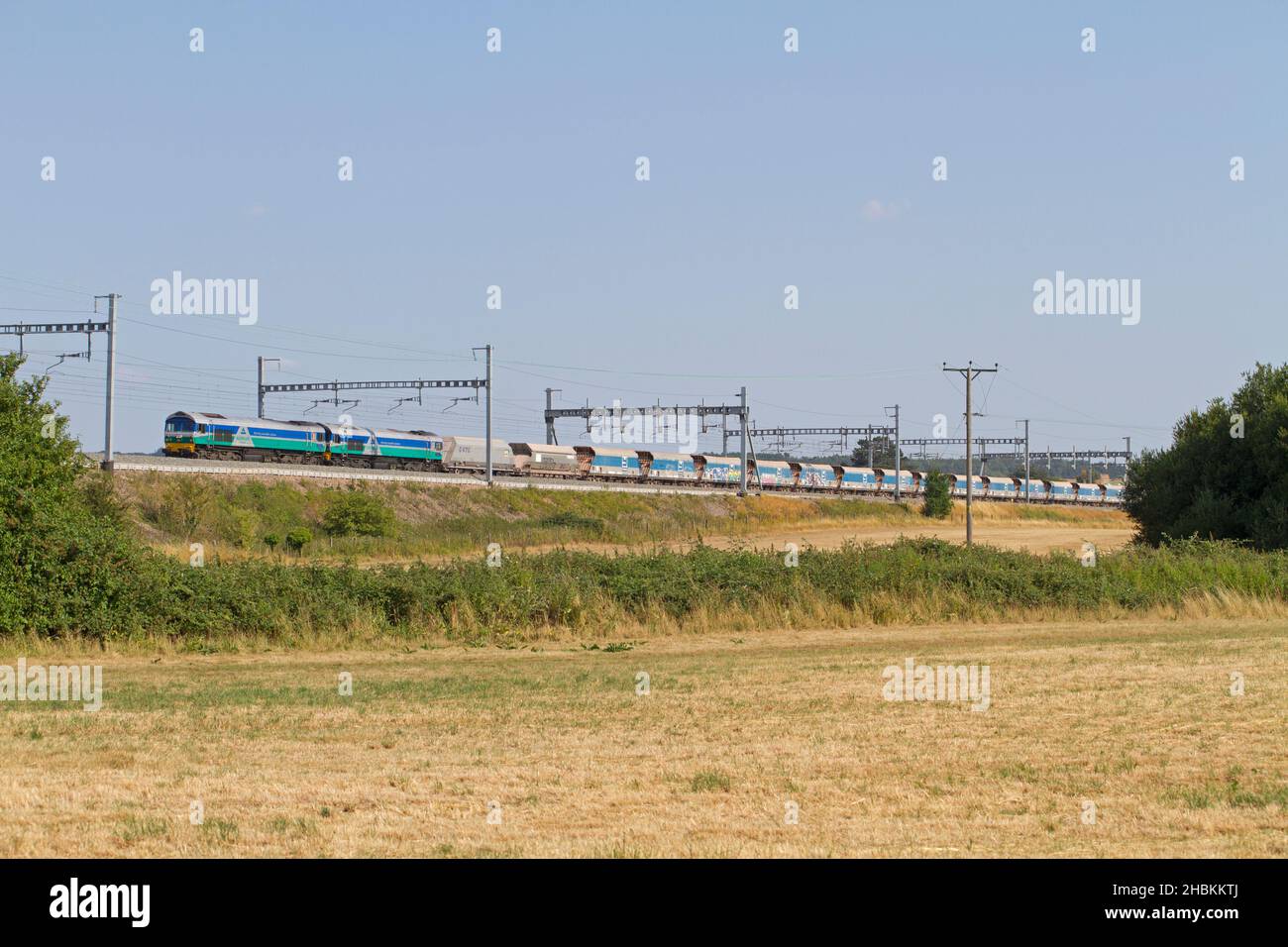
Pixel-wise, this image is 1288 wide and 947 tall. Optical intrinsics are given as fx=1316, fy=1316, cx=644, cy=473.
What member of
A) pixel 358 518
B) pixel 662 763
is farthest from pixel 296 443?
pixel 662 763

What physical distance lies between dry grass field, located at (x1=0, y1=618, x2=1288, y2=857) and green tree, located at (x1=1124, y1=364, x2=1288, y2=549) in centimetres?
2869

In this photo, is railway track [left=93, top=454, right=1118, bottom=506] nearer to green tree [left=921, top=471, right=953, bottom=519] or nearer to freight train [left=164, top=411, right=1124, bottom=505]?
freight train [left=164, top=411, right=1124, bottom=505]

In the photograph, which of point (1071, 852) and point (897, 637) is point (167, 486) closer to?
point (897, 637)

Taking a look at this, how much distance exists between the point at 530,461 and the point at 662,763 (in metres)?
87.3

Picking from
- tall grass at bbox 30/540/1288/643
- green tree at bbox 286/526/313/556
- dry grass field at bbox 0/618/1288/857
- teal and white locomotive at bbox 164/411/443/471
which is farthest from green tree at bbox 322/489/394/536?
dry grass field at bbox 0/618/1288/857

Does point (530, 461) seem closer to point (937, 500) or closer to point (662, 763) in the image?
point (937, 500)

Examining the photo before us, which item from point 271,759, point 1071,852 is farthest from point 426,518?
point 1071,852

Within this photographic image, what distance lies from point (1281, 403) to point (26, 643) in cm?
4164

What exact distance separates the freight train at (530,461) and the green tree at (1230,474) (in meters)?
48.1

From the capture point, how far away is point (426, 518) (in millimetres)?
72750

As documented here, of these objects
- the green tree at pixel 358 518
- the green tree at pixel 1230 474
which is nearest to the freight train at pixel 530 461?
A: the green tree at pixel 358 518

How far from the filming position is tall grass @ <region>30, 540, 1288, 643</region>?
24.8 metres

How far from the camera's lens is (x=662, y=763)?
470 inches

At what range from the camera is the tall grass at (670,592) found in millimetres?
24766
